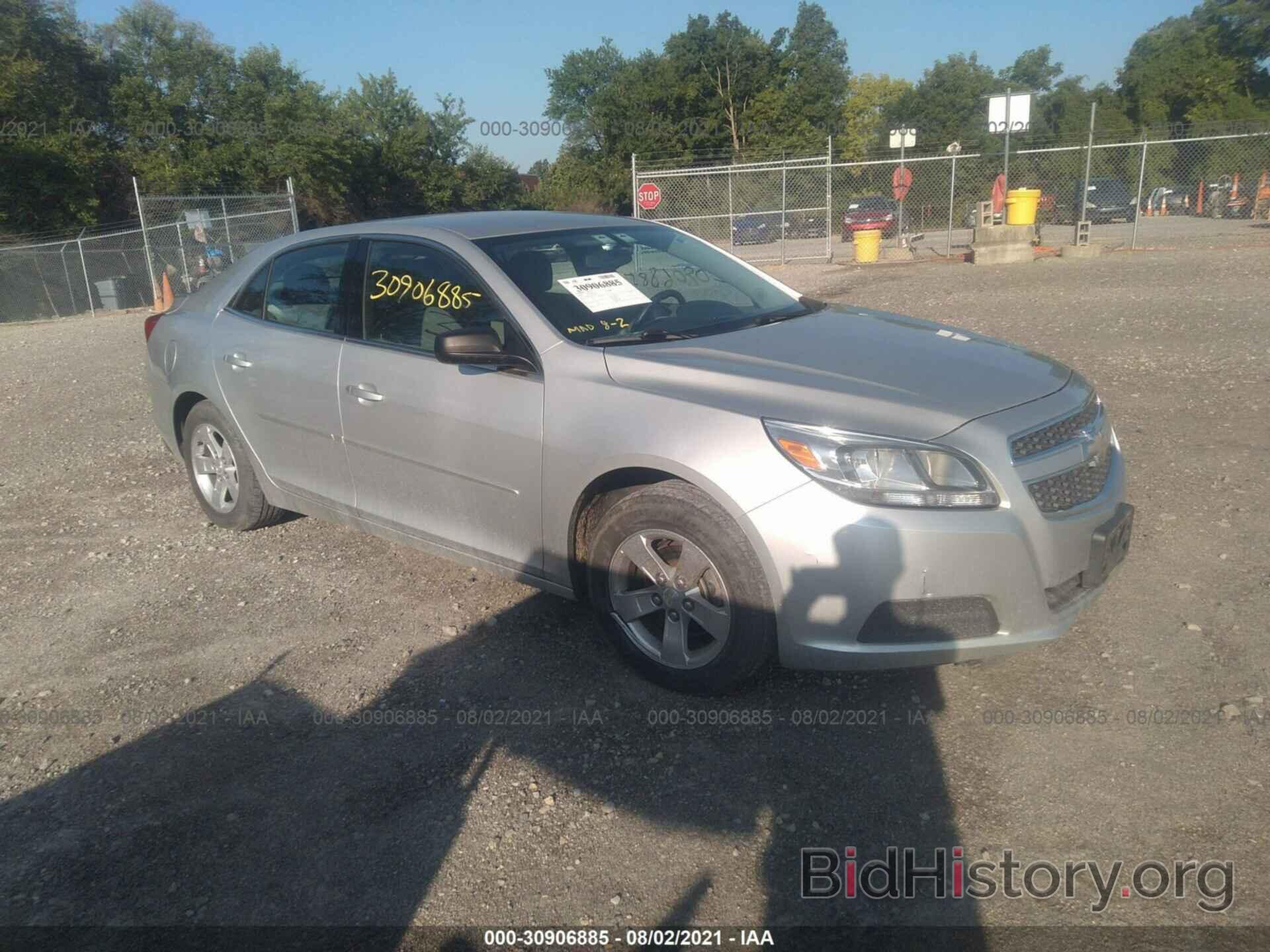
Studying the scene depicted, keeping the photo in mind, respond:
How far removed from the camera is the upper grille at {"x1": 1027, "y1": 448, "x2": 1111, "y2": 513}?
3.13 meters

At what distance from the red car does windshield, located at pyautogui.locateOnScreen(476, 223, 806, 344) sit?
87.0 ft

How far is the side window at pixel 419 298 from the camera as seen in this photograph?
4.03 metres

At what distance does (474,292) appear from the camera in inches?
159

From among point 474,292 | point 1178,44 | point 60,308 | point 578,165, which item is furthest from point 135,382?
point 1178,44

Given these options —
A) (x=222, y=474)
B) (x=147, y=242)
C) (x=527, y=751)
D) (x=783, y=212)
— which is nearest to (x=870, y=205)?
(x=783, y=212)

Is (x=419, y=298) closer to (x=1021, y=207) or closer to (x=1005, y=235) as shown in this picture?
(x=1005, y=235)

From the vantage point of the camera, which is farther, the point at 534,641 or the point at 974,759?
the point at 534,641

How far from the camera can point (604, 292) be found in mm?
4102

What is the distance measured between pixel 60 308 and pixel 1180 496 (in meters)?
25.0

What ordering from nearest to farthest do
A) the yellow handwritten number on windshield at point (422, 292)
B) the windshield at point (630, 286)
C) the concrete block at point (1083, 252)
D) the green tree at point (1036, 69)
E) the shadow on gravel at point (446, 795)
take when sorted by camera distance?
1. the shadow on gravel at point (446, 795)
2. the windshield at point (630, 286)
3. the yellow handwritten number on windshield at point (422, 292)
4. the concrete block at point (1083, 252)
5. the green tree at point (1036, 69)

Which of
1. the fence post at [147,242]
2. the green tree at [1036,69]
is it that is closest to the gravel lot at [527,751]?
the fence post at [147,242]

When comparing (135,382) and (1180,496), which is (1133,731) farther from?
(135,382)

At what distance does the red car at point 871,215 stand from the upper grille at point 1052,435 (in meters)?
27.5

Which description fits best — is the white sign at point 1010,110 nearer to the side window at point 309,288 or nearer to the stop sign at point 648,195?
the stop sign at point 648,195
